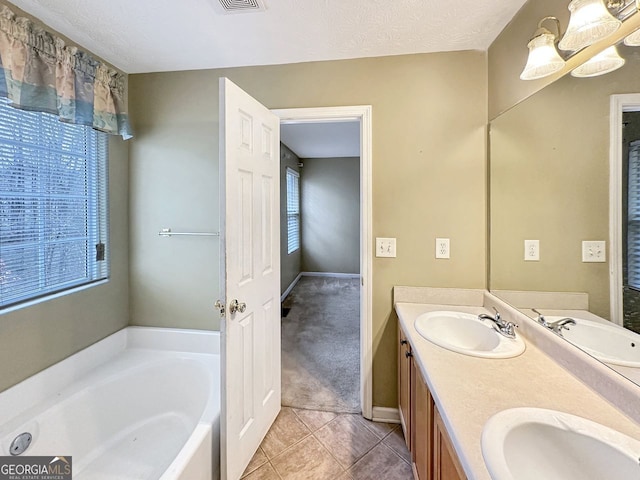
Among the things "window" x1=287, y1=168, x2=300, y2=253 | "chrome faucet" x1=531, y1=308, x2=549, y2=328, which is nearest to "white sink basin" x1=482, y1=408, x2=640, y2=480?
"chrome faucet" x1=531, y1=308, x2=549, y2=328

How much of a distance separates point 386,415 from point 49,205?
246cm

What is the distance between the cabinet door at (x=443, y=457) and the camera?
2.62 ft

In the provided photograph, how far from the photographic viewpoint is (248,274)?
4.98 feet

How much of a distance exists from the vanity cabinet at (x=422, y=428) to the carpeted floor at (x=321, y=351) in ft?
1.79

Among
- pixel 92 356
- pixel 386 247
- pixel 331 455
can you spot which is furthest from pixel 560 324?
pixel 92 356

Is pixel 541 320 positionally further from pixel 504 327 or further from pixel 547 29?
pixel 547 29

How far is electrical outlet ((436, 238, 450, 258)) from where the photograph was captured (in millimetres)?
1810

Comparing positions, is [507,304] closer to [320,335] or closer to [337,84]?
[337,84]

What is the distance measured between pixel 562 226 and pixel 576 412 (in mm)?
734

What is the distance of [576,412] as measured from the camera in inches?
32.3

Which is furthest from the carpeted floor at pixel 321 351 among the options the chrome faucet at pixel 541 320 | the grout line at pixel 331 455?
the chrome faucet at pixel 541 320

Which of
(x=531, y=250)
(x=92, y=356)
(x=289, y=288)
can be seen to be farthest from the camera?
(x=289, y=288)

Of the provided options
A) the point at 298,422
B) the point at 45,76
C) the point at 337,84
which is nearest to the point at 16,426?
the point at 298,422

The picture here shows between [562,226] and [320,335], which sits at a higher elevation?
[562,226]
